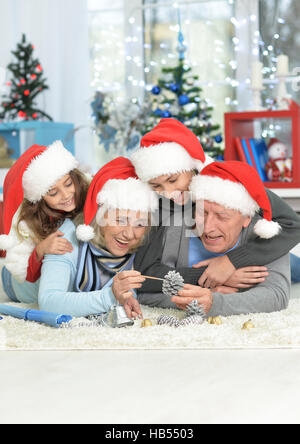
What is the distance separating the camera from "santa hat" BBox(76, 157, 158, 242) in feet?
4.99

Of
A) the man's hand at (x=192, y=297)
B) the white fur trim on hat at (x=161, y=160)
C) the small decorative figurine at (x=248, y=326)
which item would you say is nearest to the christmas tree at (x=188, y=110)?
→ the white fur trim on hat at (x=161, y=160)

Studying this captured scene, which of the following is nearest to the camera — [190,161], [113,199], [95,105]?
[113,199]

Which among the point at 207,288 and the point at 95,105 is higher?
the point at 95,105

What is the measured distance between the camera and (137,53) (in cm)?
395

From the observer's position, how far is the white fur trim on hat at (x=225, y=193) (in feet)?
4.90

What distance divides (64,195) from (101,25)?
2.67 meters

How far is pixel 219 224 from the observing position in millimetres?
1525

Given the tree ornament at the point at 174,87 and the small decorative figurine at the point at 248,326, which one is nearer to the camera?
the small decorative figurine at the point at 248,326

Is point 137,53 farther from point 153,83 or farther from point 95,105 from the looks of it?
point 95,105

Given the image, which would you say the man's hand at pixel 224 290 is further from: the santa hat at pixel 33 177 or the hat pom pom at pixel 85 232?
the santa hat at pixel 33 177

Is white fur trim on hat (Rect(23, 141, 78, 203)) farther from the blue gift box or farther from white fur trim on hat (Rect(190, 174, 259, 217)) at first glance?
the blue gift box

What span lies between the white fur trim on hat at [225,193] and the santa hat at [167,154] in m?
0.09

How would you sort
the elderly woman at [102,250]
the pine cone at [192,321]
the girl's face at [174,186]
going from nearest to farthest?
the pine cone at [192,321] < the elderly woman at [102,250] < the girl's face at [174,186]

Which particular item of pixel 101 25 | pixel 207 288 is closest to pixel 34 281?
pixel 207 288
